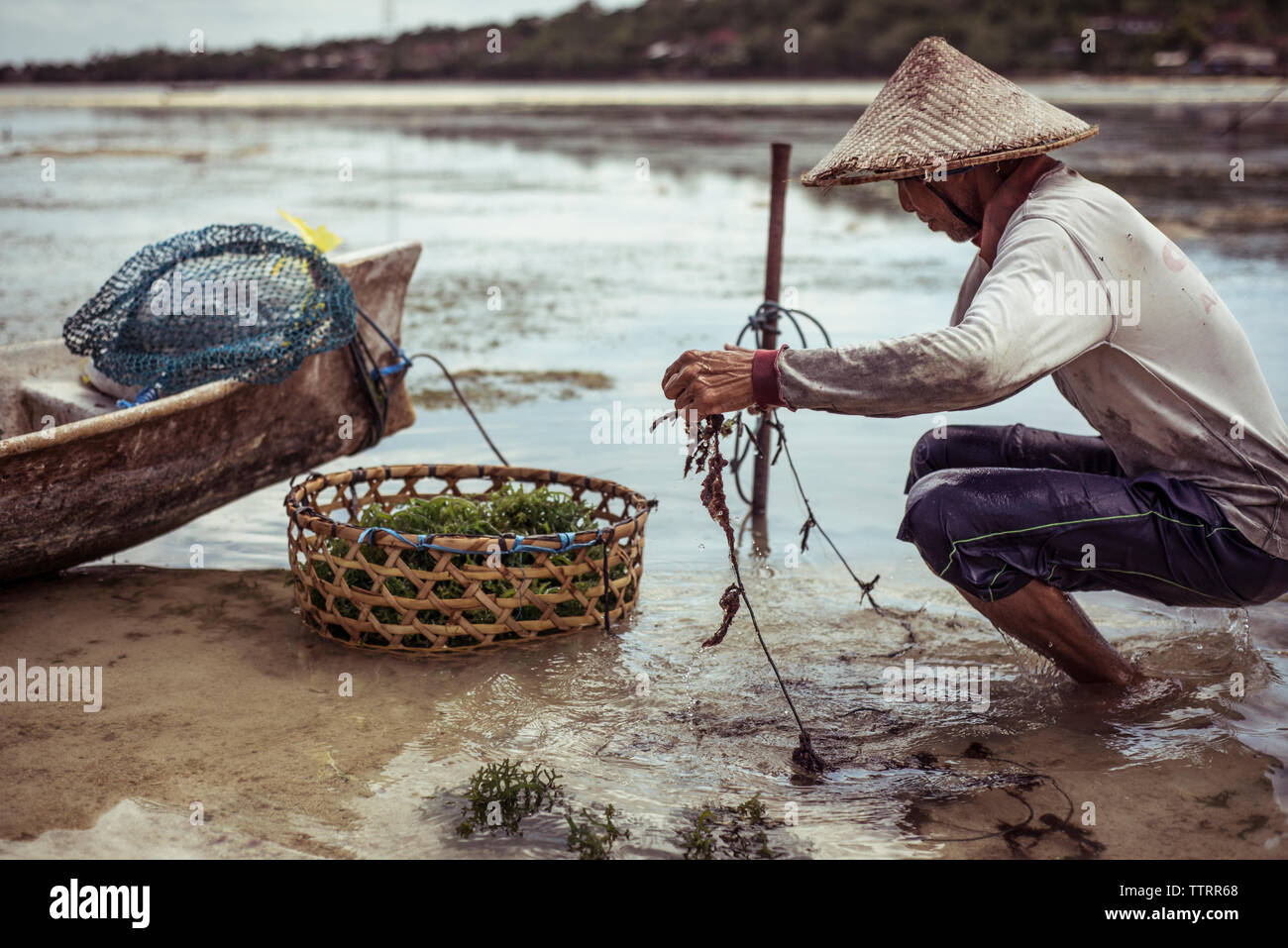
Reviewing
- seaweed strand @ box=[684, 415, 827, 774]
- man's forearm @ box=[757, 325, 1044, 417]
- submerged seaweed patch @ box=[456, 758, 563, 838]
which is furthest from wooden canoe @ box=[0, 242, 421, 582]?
man's forearm @ box=[757, 325, 1044, 417]

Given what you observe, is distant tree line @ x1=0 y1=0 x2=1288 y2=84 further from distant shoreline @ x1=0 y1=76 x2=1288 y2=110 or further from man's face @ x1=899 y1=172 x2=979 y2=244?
man's face @ x1=899 y1=172 x2=979 y2=244

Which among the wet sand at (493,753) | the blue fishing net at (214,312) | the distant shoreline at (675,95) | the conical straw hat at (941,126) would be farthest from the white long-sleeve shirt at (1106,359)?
the distant shoreline at (675,95)

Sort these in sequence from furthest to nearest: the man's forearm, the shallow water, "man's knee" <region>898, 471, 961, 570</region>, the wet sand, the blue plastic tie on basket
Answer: the blue plastic tie on basket
"man's knee" <region>898, 471, 961, 570</region>
the shallow water
the wet sand
the man's forearm

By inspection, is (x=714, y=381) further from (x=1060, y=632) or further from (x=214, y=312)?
(x=214, y=312)

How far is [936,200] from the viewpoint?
3.35 meters

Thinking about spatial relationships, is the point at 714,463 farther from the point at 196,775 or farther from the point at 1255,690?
the point at 1255,690

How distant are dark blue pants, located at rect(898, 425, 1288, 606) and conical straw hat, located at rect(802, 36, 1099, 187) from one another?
2.82ft

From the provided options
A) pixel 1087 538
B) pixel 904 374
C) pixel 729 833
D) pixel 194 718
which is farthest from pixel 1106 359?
pixel 194 718

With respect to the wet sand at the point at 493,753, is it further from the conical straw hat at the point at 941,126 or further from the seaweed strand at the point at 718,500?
the conical straw hat at the point at 941,126

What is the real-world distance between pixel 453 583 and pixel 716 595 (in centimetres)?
112

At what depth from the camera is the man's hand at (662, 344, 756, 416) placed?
2.89m

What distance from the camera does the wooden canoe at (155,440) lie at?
3.98 m

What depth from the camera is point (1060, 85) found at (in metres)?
57.2
